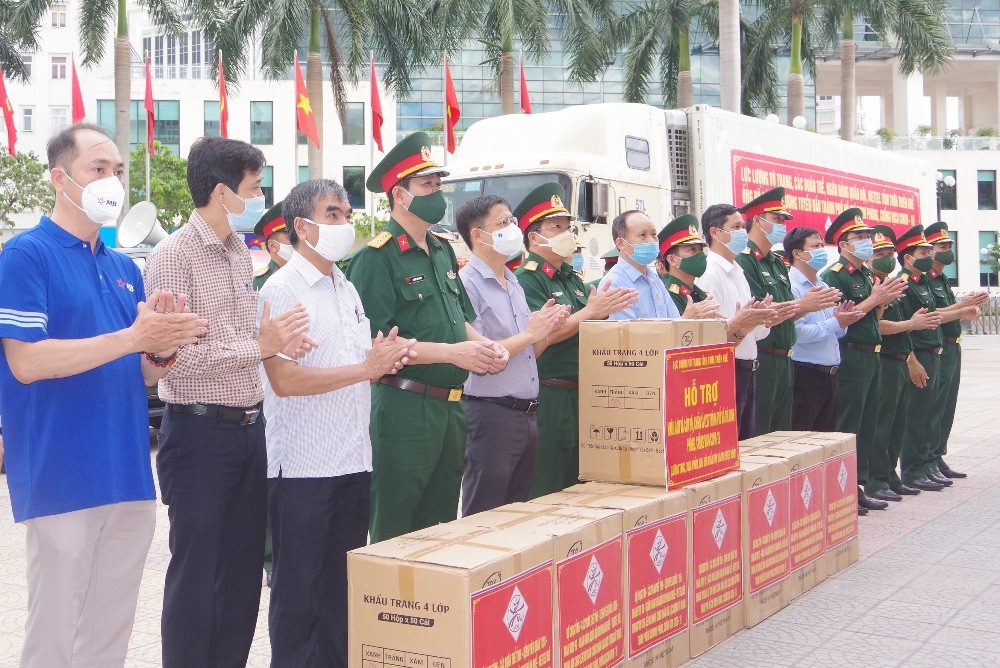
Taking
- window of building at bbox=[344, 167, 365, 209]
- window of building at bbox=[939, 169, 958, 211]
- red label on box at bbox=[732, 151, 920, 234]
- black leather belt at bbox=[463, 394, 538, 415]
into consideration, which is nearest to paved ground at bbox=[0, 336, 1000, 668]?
black leather belt at bbox=[463, 394, 538, 415]

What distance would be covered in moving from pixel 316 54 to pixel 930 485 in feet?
62.3

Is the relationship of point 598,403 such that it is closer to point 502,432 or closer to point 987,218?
point 502,432

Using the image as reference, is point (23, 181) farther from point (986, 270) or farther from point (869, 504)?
point (986, 270)

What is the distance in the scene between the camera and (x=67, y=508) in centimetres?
318

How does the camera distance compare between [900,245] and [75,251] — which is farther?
[900,245]

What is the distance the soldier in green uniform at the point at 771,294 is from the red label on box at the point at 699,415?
2.20 metres

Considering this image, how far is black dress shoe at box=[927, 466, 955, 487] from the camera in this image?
8.84 metres

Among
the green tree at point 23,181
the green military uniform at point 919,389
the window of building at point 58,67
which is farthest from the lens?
the window of building at point 58,67

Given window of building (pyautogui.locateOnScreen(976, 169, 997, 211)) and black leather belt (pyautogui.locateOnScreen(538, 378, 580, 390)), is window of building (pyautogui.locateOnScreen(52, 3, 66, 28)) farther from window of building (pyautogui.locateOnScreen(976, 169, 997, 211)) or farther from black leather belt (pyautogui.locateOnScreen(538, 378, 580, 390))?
black leather belt (pyautogui.locateOnScreen(538, 378, 580, 390))

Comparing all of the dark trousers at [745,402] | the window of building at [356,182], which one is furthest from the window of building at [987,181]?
the dark trousers at [745,402]

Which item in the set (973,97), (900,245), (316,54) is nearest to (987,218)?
(973,97)

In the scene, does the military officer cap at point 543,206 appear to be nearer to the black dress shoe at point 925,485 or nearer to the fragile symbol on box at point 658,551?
the fragile symbol on box at point 658,551

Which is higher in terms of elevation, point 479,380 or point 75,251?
point 75,251

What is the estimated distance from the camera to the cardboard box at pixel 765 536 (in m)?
5.11
